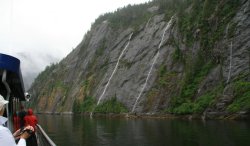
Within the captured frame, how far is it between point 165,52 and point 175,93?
1356cm

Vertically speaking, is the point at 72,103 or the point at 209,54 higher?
the point at 209,54

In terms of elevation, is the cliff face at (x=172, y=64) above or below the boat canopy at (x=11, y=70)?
above

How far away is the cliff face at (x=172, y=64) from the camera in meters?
52.9

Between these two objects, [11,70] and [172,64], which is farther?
[172,64]

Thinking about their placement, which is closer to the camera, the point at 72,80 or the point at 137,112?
the point at 137,112

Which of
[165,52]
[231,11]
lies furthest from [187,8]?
[231,11]

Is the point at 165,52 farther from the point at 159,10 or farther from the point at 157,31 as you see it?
the point at 159,10

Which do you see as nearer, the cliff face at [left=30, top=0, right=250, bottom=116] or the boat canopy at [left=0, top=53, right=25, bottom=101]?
the boat canopy at [left=0, top=53, right=25, bottom=101]

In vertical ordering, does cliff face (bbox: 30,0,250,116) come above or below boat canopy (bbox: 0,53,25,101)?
above

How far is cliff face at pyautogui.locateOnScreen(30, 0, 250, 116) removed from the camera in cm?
5288

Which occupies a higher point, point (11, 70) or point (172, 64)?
point (172, 64)

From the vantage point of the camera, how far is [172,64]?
70.1 metres

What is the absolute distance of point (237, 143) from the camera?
2169 centimetres

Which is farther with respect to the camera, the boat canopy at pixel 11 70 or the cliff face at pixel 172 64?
the cliff face at pixel 172 64
